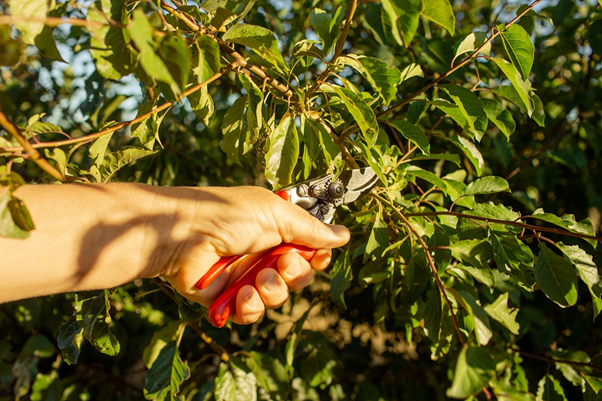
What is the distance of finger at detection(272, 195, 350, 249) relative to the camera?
4.42 feet

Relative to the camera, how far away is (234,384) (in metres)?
1.75

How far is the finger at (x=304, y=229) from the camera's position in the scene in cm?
135

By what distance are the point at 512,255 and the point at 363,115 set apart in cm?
59

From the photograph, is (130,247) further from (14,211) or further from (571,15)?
(571,15)

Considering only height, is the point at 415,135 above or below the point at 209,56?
below

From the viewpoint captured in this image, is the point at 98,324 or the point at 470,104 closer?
→ the point at 470,104

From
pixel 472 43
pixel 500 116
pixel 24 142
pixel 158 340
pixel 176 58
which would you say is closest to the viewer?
pixel 176 58

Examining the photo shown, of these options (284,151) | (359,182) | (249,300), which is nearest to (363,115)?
(284,151)

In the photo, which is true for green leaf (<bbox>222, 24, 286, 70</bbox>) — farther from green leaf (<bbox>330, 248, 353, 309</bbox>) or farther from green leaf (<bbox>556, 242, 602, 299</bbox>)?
green leaf (<bbox>556, 242, 602, 299</bbox>)

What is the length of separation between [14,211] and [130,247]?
0.41 meters

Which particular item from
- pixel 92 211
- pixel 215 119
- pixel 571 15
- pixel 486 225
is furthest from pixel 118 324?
pixel 571 15

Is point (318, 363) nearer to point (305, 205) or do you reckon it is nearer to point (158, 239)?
point (305, 205)

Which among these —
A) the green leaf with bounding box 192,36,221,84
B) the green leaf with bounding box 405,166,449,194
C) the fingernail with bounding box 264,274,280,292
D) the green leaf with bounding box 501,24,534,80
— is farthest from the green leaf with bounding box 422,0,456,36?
the fingernail with bounding box 264,274,280,292

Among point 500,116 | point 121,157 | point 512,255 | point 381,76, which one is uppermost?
point 381,76
